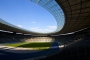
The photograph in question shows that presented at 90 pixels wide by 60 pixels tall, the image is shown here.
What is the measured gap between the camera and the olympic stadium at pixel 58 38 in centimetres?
1977

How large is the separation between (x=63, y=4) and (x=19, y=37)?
74.0 m

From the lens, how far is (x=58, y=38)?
317 feet

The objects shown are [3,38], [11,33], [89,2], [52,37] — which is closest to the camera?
[89,2]

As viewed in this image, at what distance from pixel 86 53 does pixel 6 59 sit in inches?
571

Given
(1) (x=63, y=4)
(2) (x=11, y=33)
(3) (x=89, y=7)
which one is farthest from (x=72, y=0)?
(2) (x=11, y=33)

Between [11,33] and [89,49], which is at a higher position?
[11,33]

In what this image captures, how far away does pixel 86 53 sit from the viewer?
47.0ft

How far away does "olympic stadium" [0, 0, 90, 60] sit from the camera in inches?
778

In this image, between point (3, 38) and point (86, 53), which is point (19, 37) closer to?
point (3, 38)

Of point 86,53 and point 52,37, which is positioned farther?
point 52,37

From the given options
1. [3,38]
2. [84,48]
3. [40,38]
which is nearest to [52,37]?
[40,38]

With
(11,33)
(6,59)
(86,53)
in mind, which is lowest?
(6,59)

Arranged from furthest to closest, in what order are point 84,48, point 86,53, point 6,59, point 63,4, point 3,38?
point 3,38 < point 6,59 < point 63,4 < point 84,48 < point 86,53

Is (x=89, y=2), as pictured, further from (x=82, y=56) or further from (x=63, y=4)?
(x=82, y=56)
